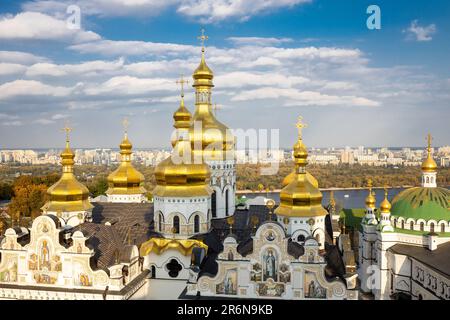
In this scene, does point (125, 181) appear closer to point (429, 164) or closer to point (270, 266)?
point (270, 266)

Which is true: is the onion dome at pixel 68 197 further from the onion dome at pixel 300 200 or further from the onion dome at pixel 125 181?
the onion dome at pixel 300 200

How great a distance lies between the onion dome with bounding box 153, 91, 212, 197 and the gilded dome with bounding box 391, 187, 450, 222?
→ 22.3 feet

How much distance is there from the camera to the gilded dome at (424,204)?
1358 centimetres

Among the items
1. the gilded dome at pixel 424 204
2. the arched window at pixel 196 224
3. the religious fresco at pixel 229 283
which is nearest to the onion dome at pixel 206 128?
the arched window at pixel 196 224

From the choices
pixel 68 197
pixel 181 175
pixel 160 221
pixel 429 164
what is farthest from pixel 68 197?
pixel 429 164

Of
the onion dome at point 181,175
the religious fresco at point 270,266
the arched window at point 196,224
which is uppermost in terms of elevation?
the onion dome at point 181,175

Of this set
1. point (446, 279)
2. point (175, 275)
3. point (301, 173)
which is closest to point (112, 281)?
point (175, 275)

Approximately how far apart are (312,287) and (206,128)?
696 cm

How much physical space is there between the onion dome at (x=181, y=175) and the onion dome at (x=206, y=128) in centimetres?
165

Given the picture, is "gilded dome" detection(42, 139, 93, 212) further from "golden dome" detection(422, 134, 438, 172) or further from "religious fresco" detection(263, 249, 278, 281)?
"golden dome" detection(422, 134, 438, 172)

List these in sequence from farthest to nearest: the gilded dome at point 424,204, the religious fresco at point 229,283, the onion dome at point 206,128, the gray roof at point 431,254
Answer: the onion dome at point 206,128 → the gilded dome at point 424,204 → the gray roof at point 431,254 → the religious fresco at point 229,283

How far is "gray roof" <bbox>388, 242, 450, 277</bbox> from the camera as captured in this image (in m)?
11.4

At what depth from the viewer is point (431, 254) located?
1276 centimetres
